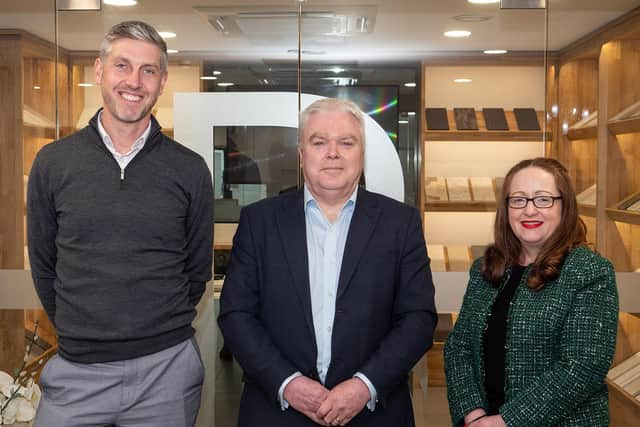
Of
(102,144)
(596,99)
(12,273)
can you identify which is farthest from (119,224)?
(596,99)

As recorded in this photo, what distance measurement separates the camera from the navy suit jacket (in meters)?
2.18

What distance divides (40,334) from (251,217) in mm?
1756

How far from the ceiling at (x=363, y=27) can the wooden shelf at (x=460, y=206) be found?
0.68m

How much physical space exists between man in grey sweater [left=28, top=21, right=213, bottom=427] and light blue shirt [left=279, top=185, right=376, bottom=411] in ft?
1.21

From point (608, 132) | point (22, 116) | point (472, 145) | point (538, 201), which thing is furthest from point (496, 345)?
point (22, 116)

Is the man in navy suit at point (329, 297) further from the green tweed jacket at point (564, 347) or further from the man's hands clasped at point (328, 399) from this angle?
the green tweed jacket at point (564, 347)

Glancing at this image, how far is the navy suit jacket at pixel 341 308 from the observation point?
2.18 metres

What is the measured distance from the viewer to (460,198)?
3.38m

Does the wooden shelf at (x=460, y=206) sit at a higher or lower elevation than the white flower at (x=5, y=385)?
higher

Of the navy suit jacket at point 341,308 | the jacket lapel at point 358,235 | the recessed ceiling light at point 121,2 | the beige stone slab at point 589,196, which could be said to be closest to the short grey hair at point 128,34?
the navy suit jacket at point 341,308

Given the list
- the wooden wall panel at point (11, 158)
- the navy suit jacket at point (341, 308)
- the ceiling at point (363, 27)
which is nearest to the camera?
the navy suit jacket at point (341, 308)

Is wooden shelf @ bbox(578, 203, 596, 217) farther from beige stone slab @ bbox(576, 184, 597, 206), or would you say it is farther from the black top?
the black top

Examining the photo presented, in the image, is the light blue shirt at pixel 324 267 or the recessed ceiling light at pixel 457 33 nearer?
the light blue shirt at pixel 324 267

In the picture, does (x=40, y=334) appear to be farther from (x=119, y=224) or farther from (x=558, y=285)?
(x=558, y=285)
